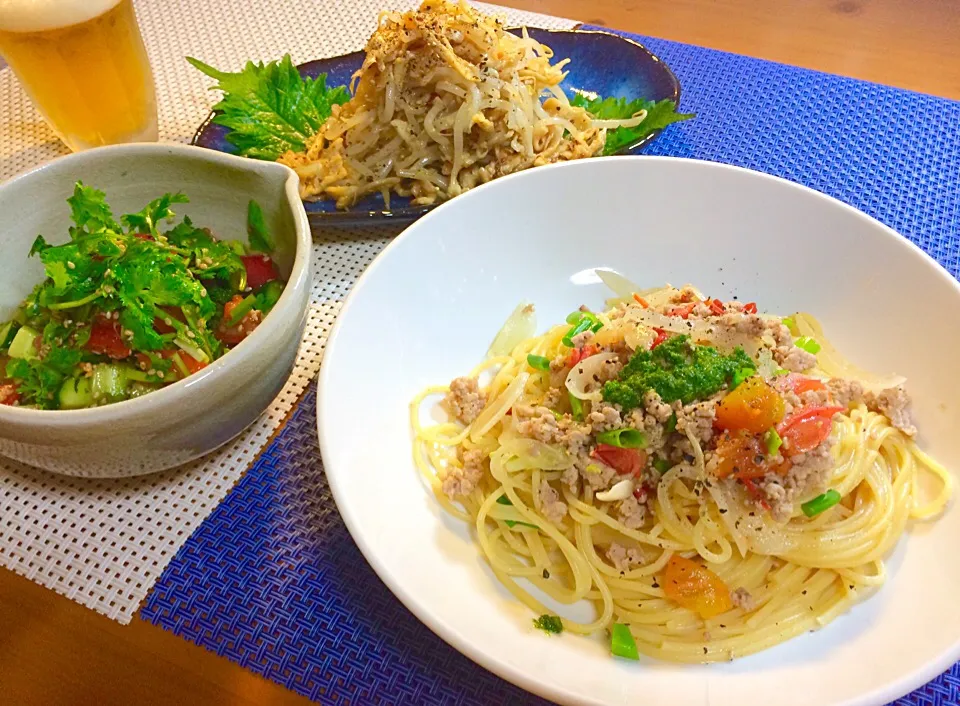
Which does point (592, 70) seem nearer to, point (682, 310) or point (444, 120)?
point (444, 120)

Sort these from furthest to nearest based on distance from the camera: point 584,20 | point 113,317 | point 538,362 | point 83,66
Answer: point 584,20, point 83,66, point 538,362, point 113,317

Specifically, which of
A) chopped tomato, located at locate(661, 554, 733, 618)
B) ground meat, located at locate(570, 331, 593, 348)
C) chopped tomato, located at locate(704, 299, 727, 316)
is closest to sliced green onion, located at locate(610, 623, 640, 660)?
chopped tomato, located at locate(661, 554, 733, 618)

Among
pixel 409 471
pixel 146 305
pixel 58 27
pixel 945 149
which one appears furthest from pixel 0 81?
pixel 945 149

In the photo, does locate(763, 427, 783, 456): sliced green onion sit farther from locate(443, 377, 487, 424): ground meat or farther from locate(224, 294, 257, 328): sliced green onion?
locate(224, 294, 257, 328): sliced green onion

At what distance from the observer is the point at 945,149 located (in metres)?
2.43

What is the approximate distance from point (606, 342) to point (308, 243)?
70 cm

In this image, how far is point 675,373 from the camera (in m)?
1.45

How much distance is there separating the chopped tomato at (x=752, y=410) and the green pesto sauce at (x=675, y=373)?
2.1 inches

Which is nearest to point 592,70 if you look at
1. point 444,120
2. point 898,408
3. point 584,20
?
point 444,120

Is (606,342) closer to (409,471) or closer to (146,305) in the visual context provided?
(409,471)

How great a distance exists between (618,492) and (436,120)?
1382 mm

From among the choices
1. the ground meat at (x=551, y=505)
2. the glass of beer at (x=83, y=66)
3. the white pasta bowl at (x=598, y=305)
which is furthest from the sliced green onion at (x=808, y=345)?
the glass of beer at (x=83, y=66)

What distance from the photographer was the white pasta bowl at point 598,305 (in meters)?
1.18

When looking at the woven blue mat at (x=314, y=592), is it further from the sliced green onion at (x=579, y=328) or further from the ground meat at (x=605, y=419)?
the sliced green onion at (x=579, y=328)
